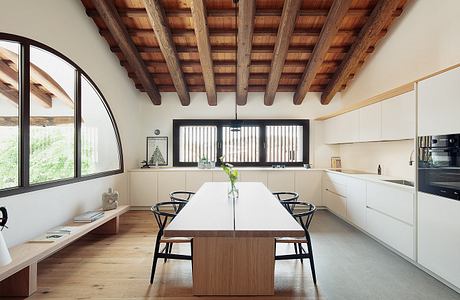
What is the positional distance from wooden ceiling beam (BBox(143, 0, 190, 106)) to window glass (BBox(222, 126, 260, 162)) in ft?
4.69

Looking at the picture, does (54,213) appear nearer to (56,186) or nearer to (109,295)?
(56,186)

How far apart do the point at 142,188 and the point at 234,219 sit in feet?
12.7

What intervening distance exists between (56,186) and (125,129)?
229 cm

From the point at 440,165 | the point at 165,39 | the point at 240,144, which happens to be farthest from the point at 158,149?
the point at 440,165

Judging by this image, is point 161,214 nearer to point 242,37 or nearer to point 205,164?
point 242,37

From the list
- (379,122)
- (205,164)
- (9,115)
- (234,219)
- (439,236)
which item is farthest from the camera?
(205,164)

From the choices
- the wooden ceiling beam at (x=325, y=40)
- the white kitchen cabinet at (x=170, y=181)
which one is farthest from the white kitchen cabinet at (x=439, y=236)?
the white kitchen cabinet at (x=170, y=181)

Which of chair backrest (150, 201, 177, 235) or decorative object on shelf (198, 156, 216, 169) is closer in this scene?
chair backrest (150, 201, 177, 235)

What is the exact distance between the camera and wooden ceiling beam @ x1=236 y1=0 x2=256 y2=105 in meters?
3.64

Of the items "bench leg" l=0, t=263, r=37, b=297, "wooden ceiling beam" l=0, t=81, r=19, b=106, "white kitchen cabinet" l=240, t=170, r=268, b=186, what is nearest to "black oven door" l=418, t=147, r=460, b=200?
"white kitchen cabinet" l=240, t=170, r=268, b=186

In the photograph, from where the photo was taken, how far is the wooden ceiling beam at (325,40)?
368 centimetres

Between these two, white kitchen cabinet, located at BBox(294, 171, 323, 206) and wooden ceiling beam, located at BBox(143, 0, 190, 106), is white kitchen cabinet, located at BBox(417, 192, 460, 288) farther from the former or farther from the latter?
wooden ceiling beam, located at BBox(143, 0, 190, 106)

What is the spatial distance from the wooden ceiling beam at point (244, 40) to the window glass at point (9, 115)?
2.71 metres

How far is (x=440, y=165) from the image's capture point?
2.59 meters
